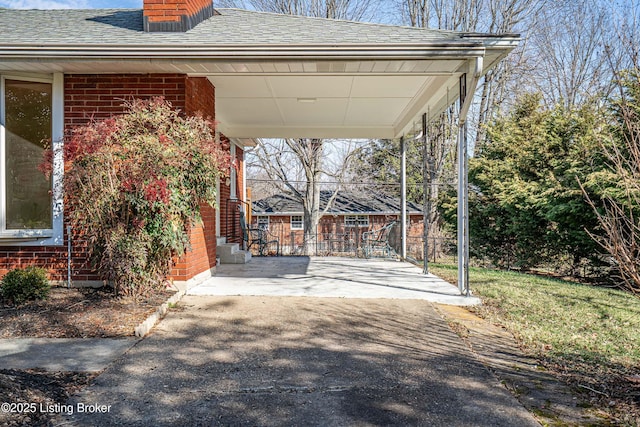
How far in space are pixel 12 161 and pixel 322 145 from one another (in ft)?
44.0

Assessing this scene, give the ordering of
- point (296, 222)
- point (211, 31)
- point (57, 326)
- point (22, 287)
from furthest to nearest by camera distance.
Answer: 1. point (296, 222)
2. point (211, 31)
3. point (22, 287)
4. point (57, 326)

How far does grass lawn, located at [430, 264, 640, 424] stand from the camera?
3146 mm

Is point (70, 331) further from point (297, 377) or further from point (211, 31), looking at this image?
point (211, 31)

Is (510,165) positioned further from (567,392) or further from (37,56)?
(37,56)

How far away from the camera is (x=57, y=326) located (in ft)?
13.5

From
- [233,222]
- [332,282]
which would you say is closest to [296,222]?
[233,222]

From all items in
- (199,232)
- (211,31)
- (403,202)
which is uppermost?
(211,31)

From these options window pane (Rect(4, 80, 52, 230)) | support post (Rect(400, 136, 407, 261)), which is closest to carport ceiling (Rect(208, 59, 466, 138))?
support post (Rect(400, 136, 407, 261))

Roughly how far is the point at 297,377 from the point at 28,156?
474cm

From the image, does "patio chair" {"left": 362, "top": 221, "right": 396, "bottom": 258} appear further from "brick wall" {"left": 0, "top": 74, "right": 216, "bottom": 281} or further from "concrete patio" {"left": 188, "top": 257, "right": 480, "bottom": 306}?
"brick wall" {"left": 0, "top": 74, "right": 216, "bottom": 281}

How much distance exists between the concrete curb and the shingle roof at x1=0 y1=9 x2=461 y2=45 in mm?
2871

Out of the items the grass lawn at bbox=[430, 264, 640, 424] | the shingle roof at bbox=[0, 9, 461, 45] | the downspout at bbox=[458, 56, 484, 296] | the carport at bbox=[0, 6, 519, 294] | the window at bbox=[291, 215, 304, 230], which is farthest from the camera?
the window at bbox=[291, 215, 304, 230]

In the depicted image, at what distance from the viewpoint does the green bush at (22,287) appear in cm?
479

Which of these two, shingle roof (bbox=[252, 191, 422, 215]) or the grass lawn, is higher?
shingle roof (bbox=[252, 191, 422, 215])
